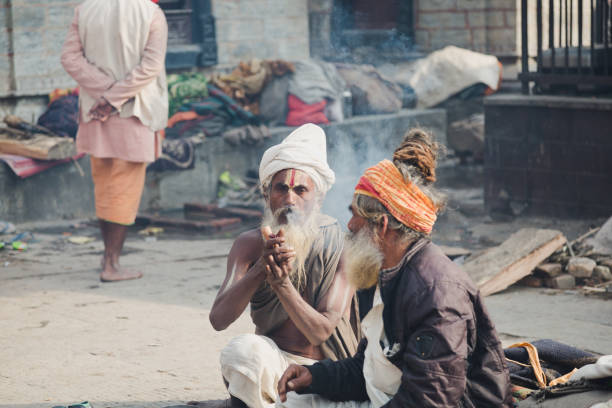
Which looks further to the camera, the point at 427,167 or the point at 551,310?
the point at 551,310

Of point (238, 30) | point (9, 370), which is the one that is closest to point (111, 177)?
point (9, 370)

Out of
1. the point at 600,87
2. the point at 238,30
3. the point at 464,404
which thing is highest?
the point at 238,30

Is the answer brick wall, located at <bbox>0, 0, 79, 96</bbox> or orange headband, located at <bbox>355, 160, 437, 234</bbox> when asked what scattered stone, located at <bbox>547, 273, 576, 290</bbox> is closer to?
orange headband, located at <bbox>355, 160, 437, 234</bbox>

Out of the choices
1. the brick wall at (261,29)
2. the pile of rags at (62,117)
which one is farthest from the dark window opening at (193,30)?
the pile of rags at (62,117)

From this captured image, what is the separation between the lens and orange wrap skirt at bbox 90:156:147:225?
6.61m

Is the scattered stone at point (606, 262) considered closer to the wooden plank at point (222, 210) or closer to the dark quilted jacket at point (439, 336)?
the wooden plank at point (222, 210)

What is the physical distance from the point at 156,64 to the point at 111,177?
88 cm

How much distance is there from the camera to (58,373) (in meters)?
4.48

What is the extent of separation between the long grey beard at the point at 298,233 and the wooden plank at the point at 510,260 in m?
2.60

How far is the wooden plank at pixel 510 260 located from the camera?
5.97 metres

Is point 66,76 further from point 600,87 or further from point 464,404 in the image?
point 464,404

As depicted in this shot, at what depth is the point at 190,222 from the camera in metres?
8.55

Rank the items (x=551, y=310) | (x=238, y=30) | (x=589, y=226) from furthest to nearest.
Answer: (x=238, y=30)
(x=589, y=226)
(x=551, y=310)

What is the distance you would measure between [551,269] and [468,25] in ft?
25.7
